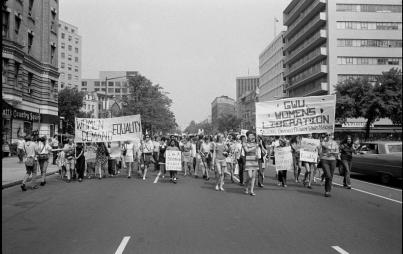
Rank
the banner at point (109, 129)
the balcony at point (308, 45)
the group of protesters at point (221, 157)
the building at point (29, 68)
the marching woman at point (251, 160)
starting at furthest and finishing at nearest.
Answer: the balcony at point (308, 45) → the building at point (29, 68) → the banner at point (109, 129) → the group of protesters at point (221, 157) → the marching woman at point (251, 160)

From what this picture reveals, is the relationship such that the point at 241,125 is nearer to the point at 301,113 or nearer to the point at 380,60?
the point at 380,60

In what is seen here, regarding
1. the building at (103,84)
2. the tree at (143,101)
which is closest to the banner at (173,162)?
the tree at (143,101)

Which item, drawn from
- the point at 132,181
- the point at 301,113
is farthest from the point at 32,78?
the point at 301,113

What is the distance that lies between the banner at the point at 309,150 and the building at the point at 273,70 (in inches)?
2821

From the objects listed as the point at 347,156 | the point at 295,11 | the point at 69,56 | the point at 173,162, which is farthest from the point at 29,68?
the point at 69,56

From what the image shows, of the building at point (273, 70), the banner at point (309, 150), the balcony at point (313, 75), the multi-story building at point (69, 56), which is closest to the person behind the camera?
the banner at point (309, 150)

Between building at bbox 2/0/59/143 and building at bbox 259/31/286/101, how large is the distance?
187 ft

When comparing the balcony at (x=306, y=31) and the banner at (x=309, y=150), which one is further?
the balcony at (x=306, y=31)

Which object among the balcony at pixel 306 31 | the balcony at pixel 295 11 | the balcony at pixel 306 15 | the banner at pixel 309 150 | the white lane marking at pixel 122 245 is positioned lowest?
the white lane marking at pixel 122 245

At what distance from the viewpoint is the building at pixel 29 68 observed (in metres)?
27.0

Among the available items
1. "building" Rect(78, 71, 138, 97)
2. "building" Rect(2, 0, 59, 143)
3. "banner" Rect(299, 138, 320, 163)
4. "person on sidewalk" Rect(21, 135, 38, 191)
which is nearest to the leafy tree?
"building" Rect(2, 0, 59, 143)

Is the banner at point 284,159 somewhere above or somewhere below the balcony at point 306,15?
below

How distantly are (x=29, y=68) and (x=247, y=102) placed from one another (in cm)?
10155

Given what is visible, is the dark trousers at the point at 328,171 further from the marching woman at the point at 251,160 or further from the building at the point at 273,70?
the building at the point at 273,70
